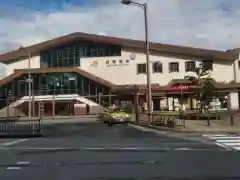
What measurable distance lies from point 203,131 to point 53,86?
49.9m

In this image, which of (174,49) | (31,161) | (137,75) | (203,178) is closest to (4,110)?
(137,75)

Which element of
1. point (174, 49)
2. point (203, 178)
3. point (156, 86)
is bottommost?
point (203, 178)

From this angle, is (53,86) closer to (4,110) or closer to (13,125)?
(4,110)

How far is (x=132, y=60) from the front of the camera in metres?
74.7

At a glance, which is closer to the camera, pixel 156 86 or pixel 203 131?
pixel 203 131

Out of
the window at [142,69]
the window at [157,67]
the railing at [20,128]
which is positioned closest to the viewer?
the railing at [20,128]

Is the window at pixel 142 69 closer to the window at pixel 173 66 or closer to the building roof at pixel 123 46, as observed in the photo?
the building roof at pixel 123 46

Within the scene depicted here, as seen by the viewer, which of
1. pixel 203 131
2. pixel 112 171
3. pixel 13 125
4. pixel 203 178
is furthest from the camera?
pixel 13 125

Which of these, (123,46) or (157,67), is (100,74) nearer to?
(123,46)

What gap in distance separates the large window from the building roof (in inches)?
40.0

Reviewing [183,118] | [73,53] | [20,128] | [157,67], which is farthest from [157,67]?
[20,128]

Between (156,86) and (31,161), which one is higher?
(156,86)

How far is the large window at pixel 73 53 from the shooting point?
75.7m

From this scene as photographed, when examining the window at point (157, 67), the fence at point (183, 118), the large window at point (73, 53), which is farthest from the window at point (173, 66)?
the fence at point (183, 118)
